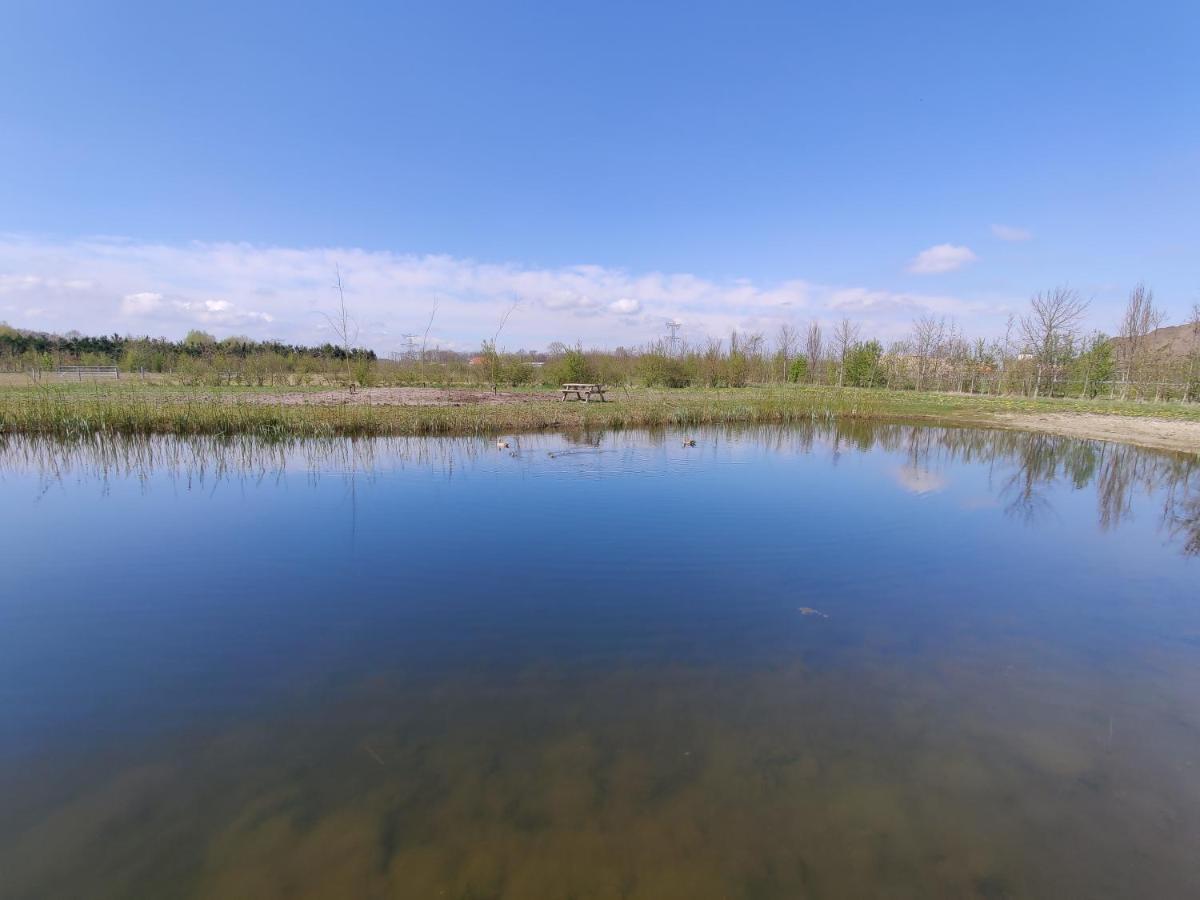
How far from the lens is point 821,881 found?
2.16 meters

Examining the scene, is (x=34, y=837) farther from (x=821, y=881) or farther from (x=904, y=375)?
(x=904, y=375)

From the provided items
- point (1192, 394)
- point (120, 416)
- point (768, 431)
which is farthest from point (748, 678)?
point (1192, 394)

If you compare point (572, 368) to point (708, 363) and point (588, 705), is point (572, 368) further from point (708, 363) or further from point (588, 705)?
point (588, 705)

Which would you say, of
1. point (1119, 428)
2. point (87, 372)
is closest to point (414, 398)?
point (87, 372)

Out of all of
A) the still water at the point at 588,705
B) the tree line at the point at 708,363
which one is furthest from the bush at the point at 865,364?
the still water at the point at 588,705

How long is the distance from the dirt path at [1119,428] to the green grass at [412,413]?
1111mm

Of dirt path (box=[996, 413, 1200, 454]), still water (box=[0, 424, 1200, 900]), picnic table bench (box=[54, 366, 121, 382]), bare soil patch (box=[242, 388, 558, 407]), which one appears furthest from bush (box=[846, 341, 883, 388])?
picnic table bench (box=[54, 366, 121, 382])

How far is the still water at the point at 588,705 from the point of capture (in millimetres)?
2229

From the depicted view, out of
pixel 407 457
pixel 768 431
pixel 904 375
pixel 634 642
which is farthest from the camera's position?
pixel 904 375

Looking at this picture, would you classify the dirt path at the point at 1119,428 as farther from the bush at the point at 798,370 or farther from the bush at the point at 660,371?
the bush at the point at 798,370

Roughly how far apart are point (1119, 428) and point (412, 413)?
20519 millimetres

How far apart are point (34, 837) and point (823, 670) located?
402 cm

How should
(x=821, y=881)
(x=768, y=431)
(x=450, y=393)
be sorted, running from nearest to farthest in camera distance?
(x=821, y=881) → (x=768, y=431) → (x=450, y=393)

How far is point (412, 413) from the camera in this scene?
48.0ft
